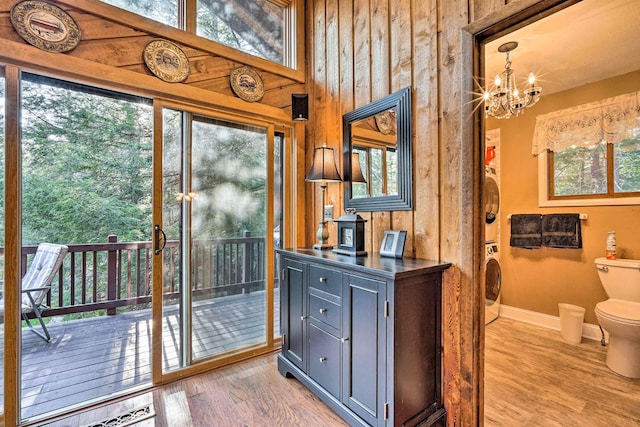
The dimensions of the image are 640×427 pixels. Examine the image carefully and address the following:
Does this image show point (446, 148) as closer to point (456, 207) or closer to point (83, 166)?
point (456, 207)

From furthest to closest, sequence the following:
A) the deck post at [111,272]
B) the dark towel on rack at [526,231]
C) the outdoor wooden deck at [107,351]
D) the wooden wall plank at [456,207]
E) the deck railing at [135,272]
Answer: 1. the deck post at [111,272]
2. the dark towel on rack at [526,231]
3. the deck railing at [135,272]
4. the outdoor wooden deck at [107,351]
5. the wooden wall plank at [456,207]

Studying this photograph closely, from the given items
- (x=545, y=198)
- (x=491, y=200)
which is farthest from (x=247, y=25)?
(x=545, y=198)

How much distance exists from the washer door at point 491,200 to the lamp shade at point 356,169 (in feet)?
6.55

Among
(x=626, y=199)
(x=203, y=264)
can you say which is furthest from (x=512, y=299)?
(x=203, y=264)

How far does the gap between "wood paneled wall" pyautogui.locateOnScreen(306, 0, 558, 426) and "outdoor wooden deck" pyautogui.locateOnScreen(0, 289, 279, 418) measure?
1.36 metres

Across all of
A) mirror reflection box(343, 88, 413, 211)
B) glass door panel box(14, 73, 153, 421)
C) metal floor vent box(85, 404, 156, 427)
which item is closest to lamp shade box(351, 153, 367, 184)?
mirror reflection box(343, 88, 413, 211)

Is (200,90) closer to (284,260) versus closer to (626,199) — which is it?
(284,260)

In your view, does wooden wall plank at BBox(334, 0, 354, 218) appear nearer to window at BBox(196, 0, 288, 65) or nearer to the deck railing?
window at BBox(196, 0, 288, 65)

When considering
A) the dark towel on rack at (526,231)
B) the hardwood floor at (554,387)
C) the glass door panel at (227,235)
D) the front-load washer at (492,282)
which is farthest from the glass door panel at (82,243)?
the dark towel on rack at (526,231)

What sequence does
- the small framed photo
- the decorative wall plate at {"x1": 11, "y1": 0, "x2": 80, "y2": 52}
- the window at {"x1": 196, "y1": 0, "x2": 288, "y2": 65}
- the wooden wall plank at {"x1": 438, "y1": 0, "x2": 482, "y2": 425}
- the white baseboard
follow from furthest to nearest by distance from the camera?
the white baseboard < the window at {"x1": 196, "y1": 0, "x2": 288, "y2": 65} < the small framed photo < the decorative wall plate at {"x1": 11, "y1": 0, "x2": 80, "y2": 52} < the wooden wall plank at {"x1": 438, "y1": 0, "x2": 482, "y2": 425}

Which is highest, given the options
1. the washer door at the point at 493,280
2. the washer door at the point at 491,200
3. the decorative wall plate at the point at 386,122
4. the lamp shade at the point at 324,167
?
the decorative wall plate at the point at 386,122

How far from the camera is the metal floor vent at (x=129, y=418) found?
1740 millimetres

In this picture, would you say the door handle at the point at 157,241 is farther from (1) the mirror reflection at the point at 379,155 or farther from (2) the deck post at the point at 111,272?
(2) the deck post at the point at 111,272

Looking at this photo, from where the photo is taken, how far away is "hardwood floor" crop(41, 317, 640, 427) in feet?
5.82
